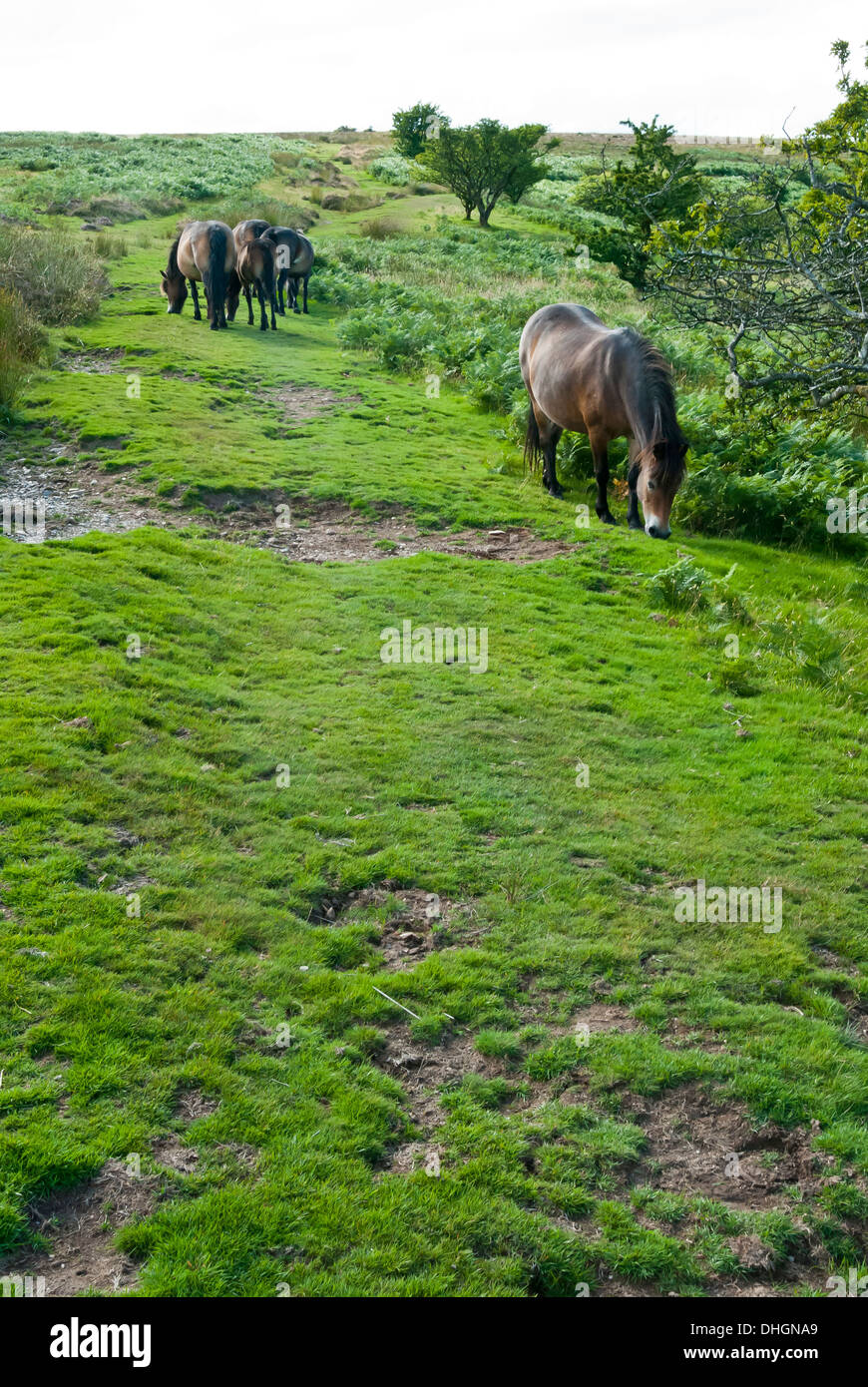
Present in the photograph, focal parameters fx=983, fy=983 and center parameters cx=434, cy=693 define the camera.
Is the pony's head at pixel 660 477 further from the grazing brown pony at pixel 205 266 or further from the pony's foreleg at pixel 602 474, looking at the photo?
the grazing brown pony at pixel 205 266

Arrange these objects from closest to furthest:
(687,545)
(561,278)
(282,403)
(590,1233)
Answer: (590,1233) → (687,545) → (282,403) → (561,278)

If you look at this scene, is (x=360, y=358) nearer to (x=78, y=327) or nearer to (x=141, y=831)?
(x=78, y=327)

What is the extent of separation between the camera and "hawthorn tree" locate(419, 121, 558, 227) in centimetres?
4450

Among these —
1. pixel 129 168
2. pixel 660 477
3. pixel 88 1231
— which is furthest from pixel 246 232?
pixel 129 168

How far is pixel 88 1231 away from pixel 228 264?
22494mm

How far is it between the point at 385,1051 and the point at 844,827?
13.0 feet

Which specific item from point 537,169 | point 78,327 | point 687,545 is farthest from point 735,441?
point 537,169

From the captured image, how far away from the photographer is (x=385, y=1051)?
4.84 meters

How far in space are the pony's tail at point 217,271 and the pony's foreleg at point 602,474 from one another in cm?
1184

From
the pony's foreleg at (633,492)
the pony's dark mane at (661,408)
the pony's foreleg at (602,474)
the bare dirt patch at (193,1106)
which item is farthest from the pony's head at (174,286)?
the bare dirt patch at (193,1106)

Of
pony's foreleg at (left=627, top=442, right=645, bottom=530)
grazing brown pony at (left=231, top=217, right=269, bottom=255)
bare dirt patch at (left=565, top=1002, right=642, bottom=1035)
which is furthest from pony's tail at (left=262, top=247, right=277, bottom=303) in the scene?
bare dirt patch at (left=565, top=1002, right=642, bottom=1035)

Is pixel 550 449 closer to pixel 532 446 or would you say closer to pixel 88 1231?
pixel 532 446

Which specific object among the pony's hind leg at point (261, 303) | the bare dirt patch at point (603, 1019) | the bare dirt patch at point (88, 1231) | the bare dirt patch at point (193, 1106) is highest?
the pony's hind leg at point (261, 303)

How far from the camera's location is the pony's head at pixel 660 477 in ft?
35.2
